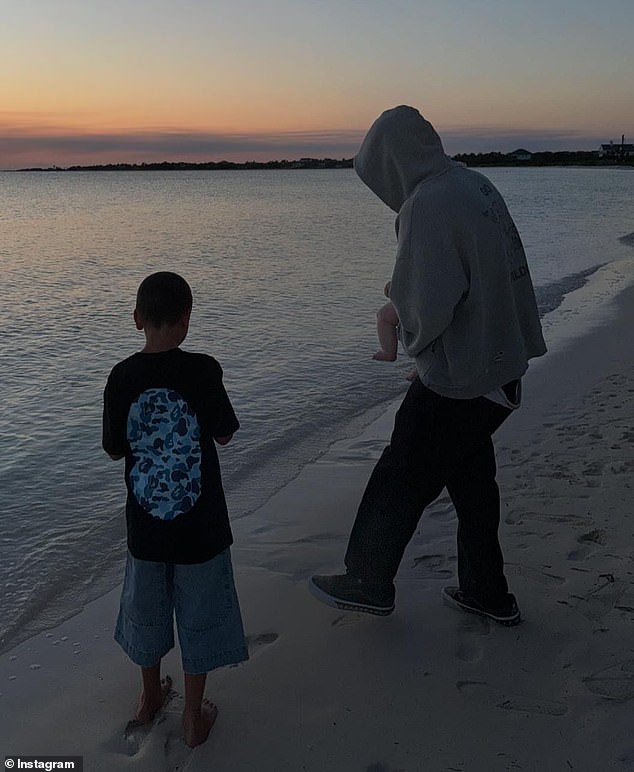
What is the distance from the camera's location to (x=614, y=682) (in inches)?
107

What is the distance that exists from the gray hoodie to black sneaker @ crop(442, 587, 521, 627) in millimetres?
926

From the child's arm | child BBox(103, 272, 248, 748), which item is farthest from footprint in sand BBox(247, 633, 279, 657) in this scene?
the child's arm

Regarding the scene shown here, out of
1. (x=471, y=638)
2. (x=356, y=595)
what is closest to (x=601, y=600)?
(x=471, y=638)

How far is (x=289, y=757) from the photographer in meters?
2.47

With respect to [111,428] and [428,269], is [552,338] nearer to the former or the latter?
[428,269]

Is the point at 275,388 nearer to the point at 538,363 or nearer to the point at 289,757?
the point at 538,363

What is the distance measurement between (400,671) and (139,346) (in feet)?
26.5

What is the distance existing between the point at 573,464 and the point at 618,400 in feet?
5.95

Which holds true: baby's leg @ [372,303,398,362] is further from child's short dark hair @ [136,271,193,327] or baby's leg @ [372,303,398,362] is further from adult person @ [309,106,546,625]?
child's short dark hair @ [136,271,193,327]

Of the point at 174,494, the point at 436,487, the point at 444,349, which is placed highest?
the point at 444,349

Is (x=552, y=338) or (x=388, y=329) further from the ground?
(x=388, y=329)

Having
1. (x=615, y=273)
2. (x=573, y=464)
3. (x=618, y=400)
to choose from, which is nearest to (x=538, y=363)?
(x=618, y=400)

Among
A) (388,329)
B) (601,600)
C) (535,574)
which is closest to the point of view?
(388,329)

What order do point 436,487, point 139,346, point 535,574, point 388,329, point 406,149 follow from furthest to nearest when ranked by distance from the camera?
1. point 139,346
2. point 535,574
3. point 436,487
4. point 388,329
5. point 406,149
